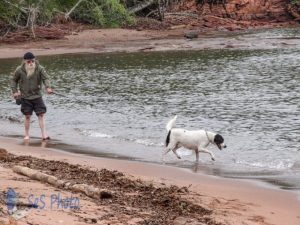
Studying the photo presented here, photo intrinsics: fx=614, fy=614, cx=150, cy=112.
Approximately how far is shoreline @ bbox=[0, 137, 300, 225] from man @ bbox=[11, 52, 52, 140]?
1.10 metres

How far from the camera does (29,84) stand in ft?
39.5

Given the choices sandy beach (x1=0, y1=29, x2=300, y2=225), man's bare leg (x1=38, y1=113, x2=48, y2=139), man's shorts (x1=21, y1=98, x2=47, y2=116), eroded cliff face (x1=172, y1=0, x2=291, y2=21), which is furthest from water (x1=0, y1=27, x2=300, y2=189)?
eroded cliff face (x1=172, y1=0, x2=291, y2=21)

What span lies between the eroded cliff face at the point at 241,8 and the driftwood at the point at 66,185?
43.5m

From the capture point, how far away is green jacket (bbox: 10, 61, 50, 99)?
11938 millimetres

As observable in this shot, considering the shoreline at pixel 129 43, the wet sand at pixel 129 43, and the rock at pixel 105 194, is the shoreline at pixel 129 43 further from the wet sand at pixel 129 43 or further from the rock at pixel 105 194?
the rock at pixel 105 194

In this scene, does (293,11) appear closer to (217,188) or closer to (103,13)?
(103,13)

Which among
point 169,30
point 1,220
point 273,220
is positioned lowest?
point 273,220

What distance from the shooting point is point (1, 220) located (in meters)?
5.05

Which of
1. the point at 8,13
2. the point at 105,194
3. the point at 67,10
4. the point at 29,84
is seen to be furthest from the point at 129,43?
the point at 105,194

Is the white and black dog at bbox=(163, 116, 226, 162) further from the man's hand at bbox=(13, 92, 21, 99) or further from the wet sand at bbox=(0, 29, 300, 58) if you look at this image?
the wet sand at bbox=(0, 29, 300, 58)

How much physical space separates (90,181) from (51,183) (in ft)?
2.57

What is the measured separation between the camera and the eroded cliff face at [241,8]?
5059 cm

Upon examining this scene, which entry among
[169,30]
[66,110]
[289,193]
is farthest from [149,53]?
Answer: [289,193]

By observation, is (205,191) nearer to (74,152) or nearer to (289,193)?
(289,193)
